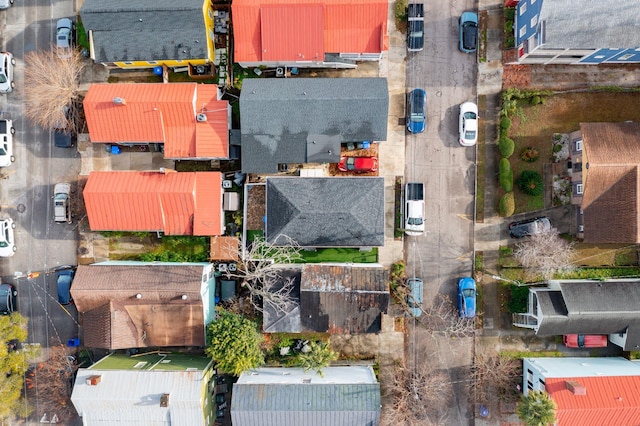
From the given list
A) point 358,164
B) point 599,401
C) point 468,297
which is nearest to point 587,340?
point 599,401

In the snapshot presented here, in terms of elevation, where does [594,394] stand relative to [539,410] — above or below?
above

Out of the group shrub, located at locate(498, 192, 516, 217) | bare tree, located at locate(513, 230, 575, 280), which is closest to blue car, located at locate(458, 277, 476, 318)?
bare tree, located at locate(513, 230, 575, 280)

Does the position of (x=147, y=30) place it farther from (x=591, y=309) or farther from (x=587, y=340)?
(x=587, y=340)

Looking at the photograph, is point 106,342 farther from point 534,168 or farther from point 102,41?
point 534,168

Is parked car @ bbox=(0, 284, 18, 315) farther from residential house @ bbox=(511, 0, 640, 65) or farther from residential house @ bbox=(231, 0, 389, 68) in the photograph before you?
residential house @ bbox=(511, 0, 640, 65)

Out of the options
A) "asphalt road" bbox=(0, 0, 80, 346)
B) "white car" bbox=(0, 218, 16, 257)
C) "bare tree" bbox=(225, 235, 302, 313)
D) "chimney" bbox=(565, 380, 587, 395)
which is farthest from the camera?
"asphalt road" bbox=(0, 0, 80, 346)

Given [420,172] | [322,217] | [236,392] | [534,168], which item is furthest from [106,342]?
[534,168]

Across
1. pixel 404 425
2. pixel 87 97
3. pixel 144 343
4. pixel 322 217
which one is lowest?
pixel 404 425
